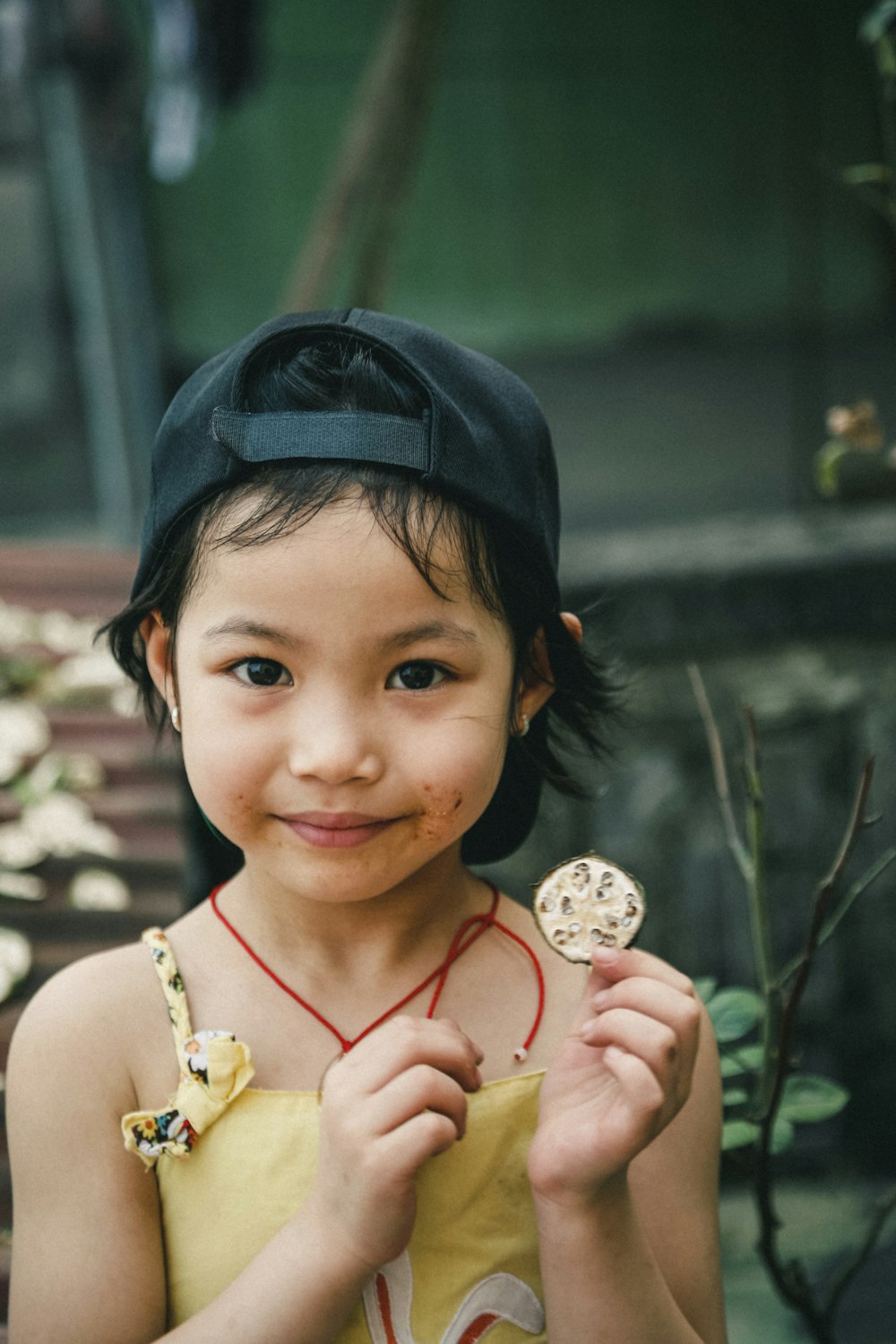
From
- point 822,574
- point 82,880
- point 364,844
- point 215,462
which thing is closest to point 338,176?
point 822,574

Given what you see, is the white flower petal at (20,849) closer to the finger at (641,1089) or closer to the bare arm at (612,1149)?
the bare arm at (612,1149)

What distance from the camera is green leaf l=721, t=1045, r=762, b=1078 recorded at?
184cm

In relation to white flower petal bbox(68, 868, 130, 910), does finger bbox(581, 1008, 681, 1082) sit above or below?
above

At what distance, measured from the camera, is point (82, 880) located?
2.51m

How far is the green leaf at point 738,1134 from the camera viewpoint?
171cm

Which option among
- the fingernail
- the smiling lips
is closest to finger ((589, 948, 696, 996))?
the fingernail

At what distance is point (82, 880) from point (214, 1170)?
1233 mm

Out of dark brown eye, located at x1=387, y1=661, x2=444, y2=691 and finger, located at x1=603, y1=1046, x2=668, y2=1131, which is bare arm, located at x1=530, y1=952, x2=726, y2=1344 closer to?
finger, located at x1=603, y1=1046, x2=668, y2=1131

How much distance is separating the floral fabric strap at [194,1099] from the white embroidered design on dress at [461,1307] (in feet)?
0.85

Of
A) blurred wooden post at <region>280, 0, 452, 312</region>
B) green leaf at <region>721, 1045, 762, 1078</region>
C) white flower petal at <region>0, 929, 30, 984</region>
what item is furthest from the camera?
blurred wooden post at <region>280, 0, 452, 312</region>

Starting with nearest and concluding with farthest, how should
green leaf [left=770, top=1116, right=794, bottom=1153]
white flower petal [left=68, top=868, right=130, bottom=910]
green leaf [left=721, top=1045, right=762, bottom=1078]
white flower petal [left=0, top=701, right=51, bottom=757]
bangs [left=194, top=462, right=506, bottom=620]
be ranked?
bangs [left=194, top=462, right=506, bottom=620] → green leaf [left=770, top=1116, right=794, bottom=1153] → green leaf [left=721, top=1045, right=762, bottom=1078] → white flower petal [left=68, top=868, right=130, bottom=910] → white flower petal [left=0, top=701, right=51, bottom=757]

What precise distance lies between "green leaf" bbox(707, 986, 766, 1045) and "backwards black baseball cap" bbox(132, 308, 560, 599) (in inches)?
27.5

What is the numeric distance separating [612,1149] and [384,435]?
75 cm

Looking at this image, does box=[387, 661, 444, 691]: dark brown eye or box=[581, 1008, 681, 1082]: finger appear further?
box=[387, 661, 444, 691]: dark brown eye
